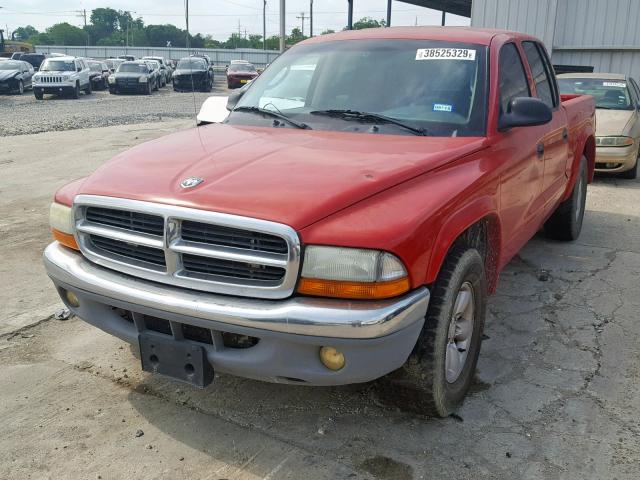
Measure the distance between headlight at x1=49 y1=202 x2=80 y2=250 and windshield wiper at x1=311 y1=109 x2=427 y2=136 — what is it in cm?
151

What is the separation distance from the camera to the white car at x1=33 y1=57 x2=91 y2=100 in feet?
80.9

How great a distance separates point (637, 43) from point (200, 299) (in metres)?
15.4

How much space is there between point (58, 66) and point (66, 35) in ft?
343

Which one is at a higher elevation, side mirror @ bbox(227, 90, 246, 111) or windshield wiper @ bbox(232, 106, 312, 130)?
side mirror @ bbox(227, 90, 246, 111)

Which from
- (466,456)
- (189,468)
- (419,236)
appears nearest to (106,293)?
(189,468)

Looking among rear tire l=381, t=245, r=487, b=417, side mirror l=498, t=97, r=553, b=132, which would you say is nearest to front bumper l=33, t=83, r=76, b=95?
side mirror l=498, t=97, r=553, b=132

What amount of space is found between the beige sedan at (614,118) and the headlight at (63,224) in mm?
7705

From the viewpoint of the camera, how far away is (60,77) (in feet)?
81.8

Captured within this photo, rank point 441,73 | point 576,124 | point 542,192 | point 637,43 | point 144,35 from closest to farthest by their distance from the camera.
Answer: point 441,73, point 542,192, point 576,124, point 637,43, point 144,35

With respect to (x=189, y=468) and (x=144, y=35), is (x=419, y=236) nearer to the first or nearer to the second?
(x=189, y=468)

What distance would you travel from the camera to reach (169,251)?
2.58 m

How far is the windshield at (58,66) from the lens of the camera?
83.7 ft

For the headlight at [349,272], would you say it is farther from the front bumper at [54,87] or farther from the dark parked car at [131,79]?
the dark parked car at [131,79]

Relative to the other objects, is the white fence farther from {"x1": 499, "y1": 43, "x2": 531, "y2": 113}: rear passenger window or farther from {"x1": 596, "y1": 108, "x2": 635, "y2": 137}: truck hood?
{"x1": 499, "y1": 43, "x2": 531, "y2": 113}: rear passenger window
